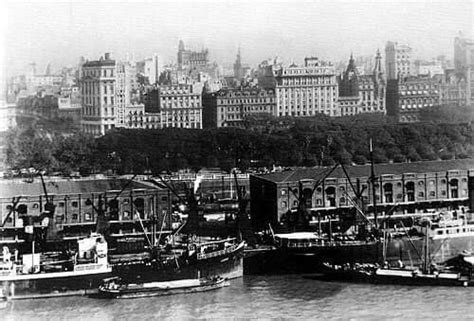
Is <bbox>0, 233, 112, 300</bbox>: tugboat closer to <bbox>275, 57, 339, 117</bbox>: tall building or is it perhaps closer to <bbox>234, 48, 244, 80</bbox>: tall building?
<bbox>234, 48, 244, 80</bbox>: tall building

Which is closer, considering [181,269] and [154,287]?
[154,287]

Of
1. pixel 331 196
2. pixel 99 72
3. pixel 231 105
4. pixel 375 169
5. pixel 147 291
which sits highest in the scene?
pixel 99 72

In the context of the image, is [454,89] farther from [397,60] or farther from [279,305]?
[279,305]

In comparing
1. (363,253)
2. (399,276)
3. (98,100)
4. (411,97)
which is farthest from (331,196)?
(98,100)

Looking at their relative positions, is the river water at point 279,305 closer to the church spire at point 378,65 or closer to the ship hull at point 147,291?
the ship hull at point 147,291

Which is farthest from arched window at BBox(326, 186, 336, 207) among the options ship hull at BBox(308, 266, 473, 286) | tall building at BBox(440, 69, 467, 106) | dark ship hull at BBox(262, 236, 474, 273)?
tall building at BBox(440, 69, 467, 106)
